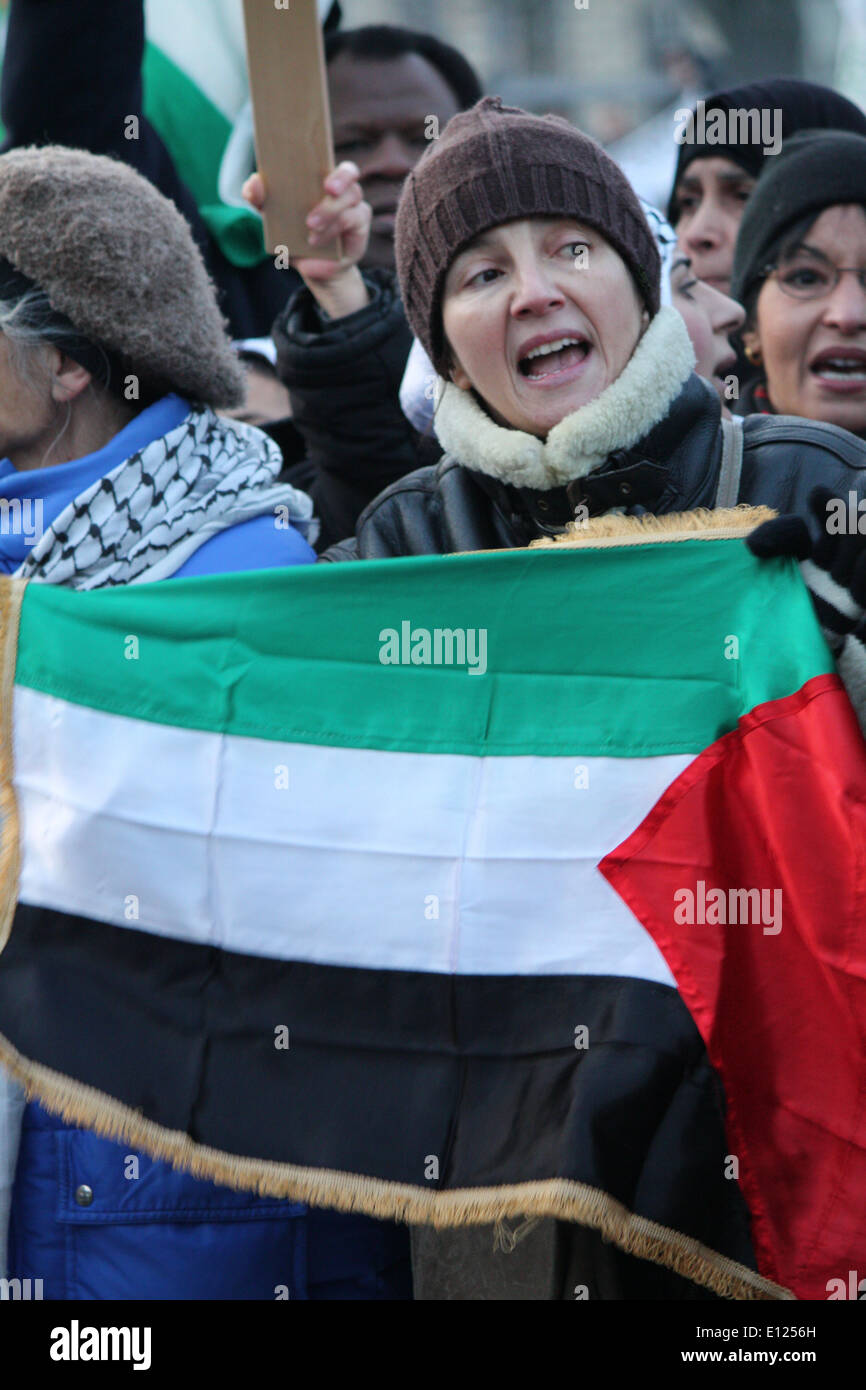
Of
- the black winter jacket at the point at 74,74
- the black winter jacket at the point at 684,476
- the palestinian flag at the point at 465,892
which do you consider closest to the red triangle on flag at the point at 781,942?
the palestinian flag at the point at 465,892

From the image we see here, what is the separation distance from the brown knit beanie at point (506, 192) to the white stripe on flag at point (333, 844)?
0.82 meters

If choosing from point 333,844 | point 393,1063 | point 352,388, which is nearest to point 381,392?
point 352,388

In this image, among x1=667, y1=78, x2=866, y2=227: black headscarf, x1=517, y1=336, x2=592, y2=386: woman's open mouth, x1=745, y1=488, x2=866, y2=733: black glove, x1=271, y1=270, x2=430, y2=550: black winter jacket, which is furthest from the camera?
x1=667, y1=78, x2=866, y2=227: black headscarf

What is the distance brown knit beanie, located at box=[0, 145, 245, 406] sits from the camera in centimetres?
273

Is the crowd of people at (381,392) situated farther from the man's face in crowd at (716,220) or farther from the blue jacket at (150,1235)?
the man's face in crowd at (716,220)

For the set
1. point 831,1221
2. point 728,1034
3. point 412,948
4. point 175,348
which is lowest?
point 831,1221

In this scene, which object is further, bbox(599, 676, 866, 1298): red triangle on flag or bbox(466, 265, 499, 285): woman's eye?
bbox(466, 265, 499, 285): woman's eye

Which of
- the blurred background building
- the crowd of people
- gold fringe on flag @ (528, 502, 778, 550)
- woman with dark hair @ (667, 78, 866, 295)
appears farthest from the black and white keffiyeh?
the blurred background building

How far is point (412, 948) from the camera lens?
7.26ft

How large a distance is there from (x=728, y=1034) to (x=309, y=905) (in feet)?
2.00

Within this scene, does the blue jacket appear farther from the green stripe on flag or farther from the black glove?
the black glove
